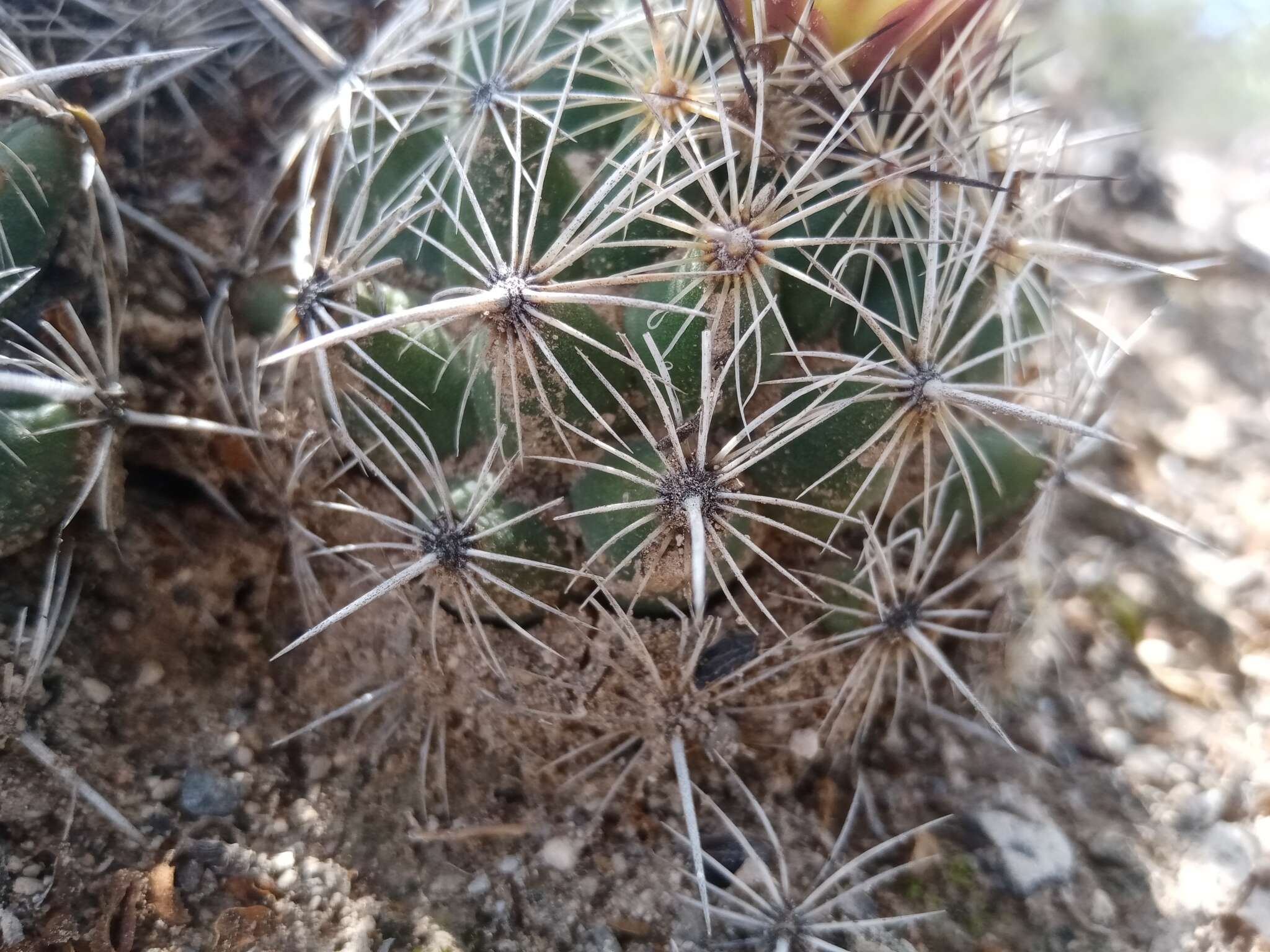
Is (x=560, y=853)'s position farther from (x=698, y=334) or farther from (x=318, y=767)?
(x=698, y=334)

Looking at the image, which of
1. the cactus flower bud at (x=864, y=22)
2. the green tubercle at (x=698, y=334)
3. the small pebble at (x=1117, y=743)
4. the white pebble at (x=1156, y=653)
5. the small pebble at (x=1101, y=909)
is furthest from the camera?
the white pebble at (x=1156, y=653)

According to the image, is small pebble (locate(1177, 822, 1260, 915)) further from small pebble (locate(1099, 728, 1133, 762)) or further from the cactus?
the cactus

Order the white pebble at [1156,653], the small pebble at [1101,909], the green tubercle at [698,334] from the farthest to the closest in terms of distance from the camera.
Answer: the white pebble at [1156,653] < the small pebble at [1101,909] < the green tubercle at [698,334]

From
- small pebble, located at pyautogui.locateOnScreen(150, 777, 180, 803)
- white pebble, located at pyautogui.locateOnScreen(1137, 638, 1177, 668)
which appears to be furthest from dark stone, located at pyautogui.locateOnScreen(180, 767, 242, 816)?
white pebble, located at pyautogui.locateOnScreen(1137, 638, 1177, 668)

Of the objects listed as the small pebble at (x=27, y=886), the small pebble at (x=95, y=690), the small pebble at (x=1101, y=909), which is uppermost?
the small pebble at (x=1101, y=909)

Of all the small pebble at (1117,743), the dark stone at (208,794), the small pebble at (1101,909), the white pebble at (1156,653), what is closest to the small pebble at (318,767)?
the dark stone at (208,794)

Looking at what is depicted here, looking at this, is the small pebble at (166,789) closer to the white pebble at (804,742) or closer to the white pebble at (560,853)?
the white pebble at (560,853)
